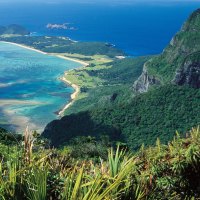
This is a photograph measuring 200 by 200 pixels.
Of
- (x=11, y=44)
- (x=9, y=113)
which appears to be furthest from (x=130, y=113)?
(x=11, y=44)

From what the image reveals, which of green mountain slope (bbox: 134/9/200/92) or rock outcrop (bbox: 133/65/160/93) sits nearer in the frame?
green mountain slope (bbox: 134/9/200/92)

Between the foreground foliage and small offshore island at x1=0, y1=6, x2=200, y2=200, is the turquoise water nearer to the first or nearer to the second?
small offshore island at x1=0, y1=6, x2=200, y2=200

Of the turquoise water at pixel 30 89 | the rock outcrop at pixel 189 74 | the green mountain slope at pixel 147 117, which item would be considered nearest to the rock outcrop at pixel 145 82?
the green mountain slope at pixel 147 117

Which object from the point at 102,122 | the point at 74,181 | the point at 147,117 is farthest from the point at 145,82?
the point at 74,181

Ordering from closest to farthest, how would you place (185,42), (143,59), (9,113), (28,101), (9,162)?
(9,162) < (185,42) < (9,113) < (28,101) < (143,59)

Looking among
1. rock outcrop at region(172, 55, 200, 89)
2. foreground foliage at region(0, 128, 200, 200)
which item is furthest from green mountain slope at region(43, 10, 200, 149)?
foreground foliage at region(0, 128, 200, 200)

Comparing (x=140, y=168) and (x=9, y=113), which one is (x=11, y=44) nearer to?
(x=9, y=113)

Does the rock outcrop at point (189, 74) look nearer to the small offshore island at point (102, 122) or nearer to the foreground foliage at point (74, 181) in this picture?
the small offshore island at point (102, 122)

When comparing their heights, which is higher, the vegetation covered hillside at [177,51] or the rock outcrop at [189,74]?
the vegetation covered hillside at [177,51]

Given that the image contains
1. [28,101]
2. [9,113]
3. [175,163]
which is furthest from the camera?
[28,101]
